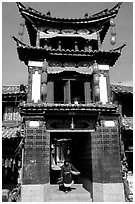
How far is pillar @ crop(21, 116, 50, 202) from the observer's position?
11.1 metres

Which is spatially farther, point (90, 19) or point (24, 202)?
point (90, 19)

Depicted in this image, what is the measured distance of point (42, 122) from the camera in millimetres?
12352

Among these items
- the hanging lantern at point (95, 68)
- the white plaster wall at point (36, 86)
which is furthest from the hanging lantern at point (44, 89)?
the hanging lantern at point (95, 68)

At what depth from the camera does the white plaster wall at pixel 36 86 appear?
43.5 feet

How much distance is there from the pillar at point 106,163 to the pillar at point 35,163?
9.80 feet

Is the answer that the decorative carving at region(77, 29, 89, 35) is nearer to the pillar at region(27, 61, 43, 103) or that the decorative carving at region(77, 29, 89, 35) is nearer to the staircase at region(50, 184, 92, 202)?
the pillar at region(27, 61, 43, 103)

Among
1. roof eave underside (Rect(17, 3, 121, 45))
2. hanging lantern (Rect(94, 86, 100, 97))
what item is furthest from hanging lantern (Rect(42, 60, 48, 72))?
hanging lantern (Rect(94, 86, 100, 97))

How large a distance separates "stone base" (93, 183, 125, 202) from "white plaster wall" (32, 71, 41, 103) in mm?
6901

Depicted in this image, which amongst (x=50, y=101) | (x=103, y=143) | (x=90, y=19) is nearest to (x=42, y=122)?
(x=50, y=101)

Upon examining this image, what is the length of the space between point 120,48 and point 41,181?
10.7 m

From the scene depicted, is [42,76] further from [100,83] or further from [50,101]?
[100,83]

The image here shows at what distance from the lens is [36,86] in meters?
13.6

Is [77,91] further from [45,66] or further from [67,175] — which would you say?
[67,175]

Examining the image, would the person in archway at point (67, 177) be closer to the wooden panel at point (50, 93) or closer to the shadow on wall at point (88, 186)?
the shadow on wall at point (88, 186)
